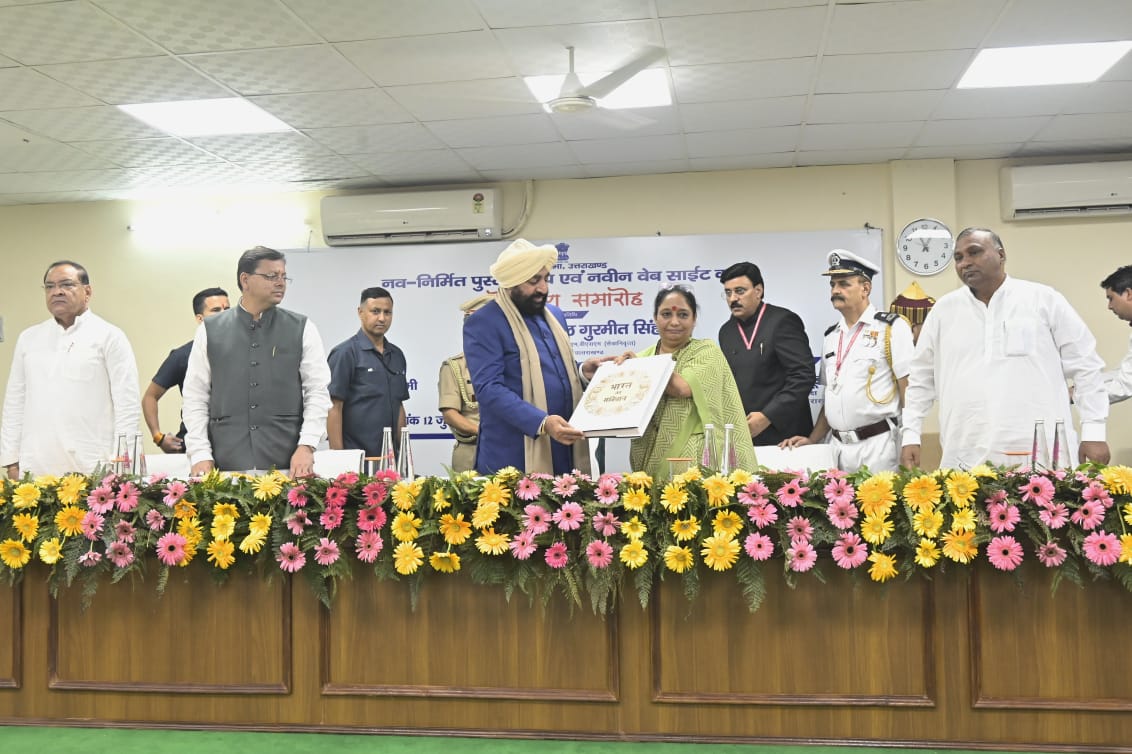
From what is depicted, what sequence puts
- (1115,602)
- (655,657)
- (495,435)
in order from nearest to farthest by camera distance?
(1115,602), (655,657), (495,435)

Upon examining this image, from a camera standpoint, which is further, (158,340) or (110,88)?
(158,340)

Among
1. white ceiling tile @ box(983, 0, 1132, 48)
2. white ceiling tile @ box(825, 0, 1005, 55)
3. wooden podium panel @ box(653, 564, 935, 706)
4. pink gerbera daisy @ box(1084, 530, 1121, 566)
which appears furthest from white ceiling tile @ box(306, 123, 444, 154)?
pink gerbera daisy @ box(1084, 530, 1121, 566)

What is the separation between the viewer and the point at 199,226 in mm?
7375

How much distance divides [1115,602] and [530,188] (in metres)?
5.18

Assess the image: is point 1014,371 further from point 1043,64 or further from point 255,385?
point 255,385

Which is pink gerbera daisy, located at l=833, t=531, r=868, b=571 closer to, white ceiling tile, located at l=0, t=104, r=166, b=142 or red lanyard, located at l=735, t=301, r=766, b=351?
red lanyard, located at l=735, t=301, r=766, b=351

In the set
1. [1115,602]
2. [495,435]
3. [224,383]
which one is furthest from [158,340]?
[1115,602]

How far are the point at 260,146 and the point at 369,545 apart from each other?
4193 millimetres

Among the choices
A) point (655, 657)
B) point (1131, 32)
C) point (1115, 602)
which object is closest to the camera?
point (1115, 602)

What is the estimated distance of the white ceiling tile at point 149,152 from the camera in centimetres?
591

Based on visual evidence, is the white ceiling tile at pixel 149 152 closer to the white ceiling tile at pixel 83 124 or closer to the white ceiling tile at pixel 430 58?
the white ceiling tile at pixel 83 124

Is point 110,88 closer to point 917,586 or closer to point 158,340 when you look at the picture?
point 158,340

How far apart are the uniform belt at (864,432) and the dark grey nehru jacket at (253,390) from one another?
7.41 ft

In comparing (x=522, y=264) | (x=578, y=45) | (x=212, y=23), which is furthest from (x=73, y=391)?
(x=578, y=45)
